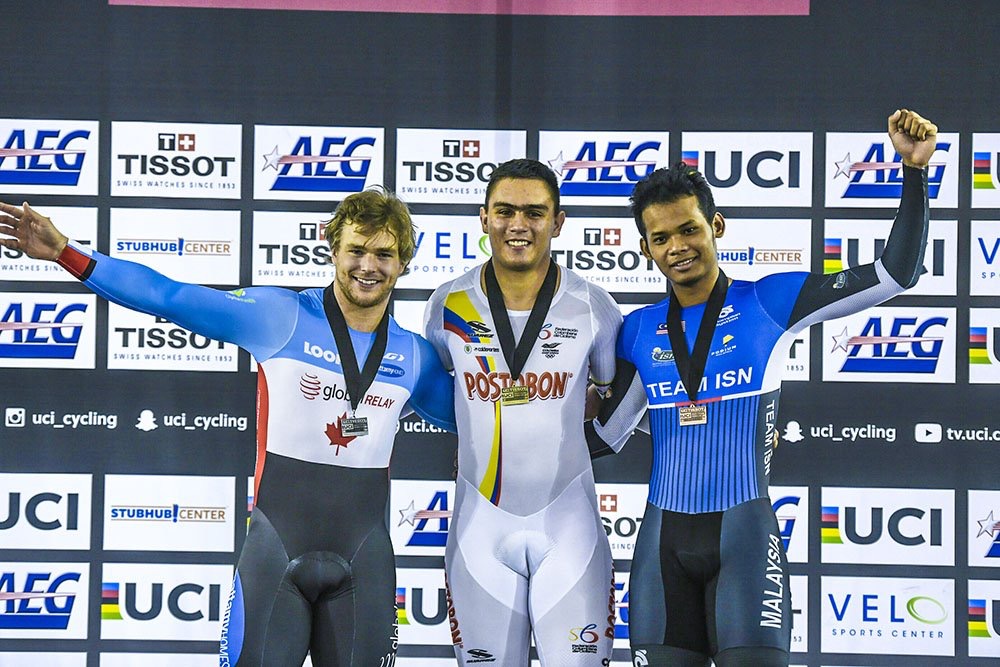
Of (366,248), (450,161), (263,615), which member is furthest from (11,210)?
(450,161)

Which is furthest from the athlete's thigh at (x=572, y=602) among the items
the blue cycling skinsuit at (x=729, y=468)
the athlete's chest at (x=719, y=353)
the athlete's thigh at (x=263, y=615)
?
the athlete's thigh at (x=263, y=615)

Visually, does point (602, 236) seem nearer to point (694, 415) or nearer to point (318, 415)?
point (694, 415)

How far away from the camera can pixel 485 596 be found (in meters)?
2.20

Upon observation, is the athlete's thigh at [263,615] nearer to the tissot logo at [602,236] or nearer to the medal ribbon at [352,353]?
the medal ribbon at [352,353]

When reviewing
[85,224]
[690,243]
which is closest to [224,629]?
[690,243]

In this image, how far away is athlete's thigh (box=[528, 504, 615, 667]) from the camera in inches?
85.5

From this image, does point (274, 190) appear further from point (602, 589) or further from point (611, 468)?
point (602, 589)

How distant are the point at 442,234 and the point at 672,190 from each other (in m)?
1.46

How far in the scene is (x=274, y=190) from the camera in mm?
3504

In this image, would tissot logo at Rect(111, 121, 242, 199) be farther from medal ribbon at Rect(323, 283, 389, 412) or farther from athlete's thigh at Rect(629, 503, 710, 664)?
athlete's thigh at Rect(629, 503, 710, 664)

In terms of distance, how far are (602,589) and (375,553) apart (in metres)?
0.59

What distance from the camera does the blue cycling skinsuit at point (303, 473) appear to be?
2076mm

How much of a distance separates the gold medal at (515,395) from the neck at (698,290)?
478 millimetres

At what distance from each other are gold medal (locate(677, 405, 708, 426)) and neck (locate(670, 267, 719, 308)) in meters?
0.28
